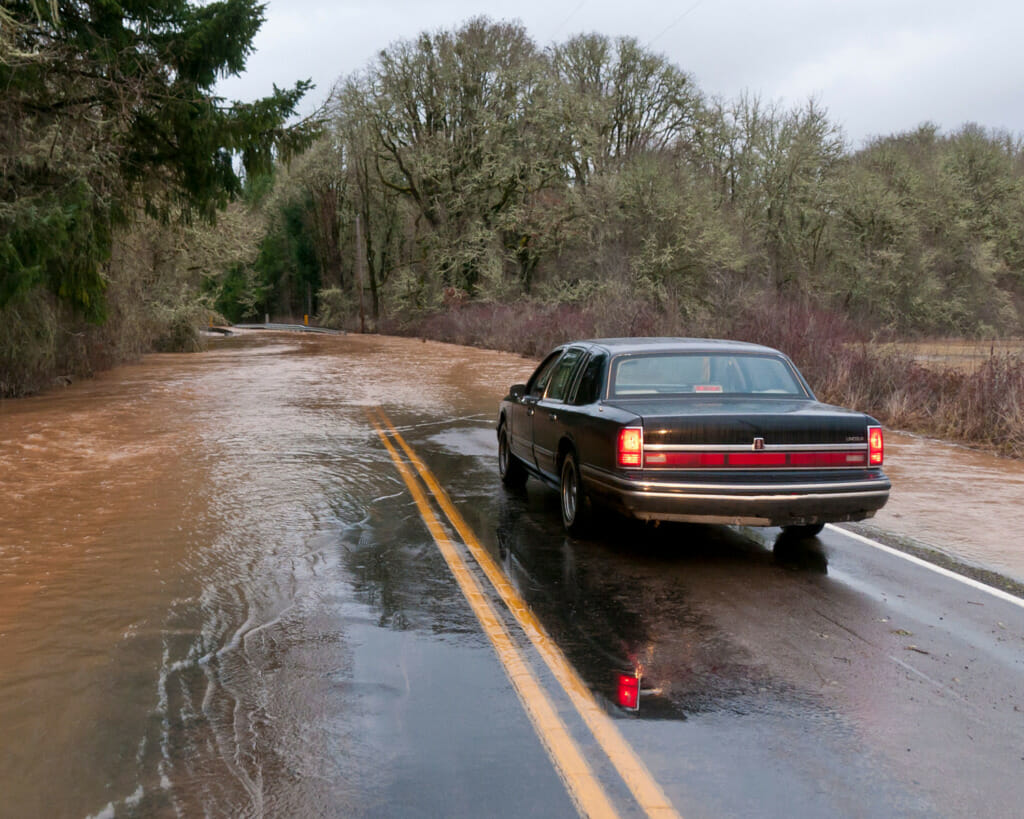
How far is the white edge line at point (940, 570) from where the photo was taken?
6.25 m

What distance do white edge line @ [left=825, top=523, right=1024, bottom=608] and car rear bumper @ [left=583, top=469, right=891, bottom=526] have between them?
3.02ft

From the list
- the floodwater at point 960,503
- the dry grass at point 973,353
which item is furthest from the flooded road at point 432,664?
the dry grass at point 973,353

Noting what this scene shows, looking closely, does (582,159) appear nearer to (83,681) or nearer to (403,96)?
(403,96)

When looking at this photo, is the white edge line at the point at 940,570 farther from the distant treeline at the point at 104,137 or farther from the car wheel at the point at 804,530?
the distant treeline at the point at 104,137

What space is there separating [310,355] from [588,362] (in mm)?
29696

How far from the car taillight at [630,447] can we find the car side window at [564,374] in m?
1.86

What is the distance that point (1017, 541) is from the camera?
7961 mm

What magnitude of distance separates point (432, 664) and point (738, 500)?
2534 millimetres

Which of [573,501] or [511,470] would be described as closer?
[573,501]

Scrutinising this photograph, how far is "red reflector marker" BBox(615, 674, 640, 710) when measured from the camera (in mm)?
4336

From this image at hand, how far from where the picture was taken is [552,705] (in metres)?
4.31

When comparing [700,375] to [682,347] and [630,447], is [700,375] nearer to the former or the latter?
[682,347]

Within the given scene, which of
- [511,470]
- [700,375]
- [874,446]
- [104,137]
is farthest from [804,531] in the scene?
[104,137]

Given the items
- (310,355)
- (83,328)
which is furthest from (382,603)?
(310,355)
